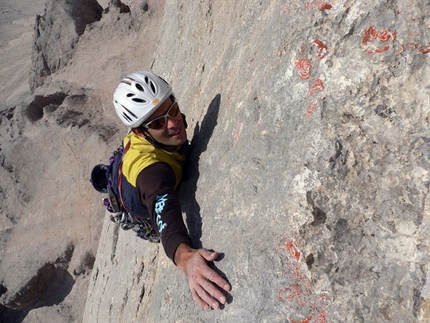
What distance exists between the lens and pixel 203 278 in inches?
102

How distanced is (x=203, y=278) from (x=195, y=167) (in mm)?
1247

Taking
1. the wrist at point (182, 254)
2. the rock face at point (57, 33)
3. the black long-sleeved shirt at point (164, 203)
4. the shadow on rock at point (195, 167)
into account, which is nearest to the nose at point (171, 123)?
the shadow on rock at point (195, 167)

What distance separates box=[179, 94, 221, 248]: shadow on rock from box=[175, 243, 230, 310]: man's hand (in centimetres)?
45

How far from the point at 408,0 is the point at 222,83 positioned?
70.5 inches

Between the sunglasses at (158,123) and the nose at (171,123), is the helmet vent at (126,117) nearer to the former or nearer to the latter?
the sunglasses at (158,123)

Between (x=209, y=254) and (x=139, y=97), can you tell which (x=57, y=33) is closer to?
(x=139, y=97)

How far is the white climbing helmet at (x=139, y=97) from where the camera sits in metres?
3.53

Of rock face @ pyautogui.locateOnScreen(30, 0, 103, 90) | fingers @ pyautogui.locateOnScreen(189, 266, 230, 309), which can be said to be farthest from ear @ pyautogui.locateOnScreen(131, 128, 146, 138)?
rock face @ pyautogui.locateOnScreen(30, 0, 103, 90)

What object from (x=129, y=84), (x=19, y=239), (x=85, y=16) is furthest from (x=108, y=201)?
(x=85, y=16)

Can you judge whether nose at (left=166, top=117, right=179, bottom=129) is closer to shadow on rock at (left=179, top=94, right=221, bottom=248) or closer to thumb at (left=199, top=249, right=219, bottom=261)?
shadow on rock at (left=179, top=94, right=221, bottom=248)

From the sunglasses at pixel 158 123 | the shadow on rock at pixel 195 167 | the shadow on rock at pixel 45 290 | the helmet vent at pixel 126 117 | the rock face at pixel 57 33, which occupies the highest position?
the helmet vent at pixel 126 117

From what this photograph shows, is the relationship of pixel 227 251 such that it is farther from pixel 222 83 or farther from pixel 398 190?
pixel 222 83

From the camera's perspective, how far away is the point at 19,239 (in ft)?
32.0

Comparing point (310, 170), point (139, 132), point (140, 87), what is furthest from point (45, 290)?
point (310, 170)
